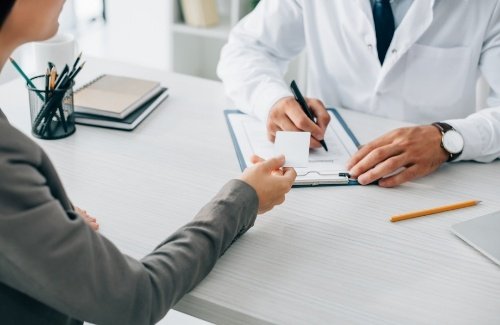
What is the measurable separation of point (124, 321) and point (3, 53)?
1.11 feet

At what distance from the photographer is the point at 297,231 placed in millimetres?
957

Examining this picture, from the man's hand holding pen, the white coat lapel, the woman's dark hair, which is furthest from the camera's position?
the white coat lapel

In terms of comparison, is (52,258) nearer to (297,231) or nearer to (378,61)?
(297,231)

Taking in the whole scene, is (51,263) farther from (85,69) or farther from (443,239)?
(85,69)

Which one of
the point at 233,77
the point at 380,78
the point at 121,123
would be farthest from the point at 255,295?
the point at 380,78

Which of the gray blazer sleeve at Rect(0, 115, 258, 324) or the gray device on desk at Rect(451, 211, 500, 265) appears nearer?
the gray blazer sleeve at Rect(0, 115, 258, 324)

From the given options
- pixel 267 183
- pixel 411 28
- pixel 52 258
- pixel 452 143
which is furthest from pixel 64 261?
pixel 411 28

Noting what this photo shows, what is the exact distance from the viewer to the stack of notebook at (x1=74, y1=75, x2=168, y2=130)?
126 centimetres

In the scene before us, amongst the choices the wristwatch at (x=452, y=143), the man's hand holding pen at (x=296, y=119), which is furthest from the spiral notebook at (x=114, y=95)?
the wristwatch at (x=452, y=143)

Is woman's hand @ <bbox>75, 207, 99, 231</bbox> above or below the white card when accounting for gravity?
below

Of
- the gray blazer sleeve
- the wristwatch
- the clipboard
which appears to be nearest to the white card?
the clipboard

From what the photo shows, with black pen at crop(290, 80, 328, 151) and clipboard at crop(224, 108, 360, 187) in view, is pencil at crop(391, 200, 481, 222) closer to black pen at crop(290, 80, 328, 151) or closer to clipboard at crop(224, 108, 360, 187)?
clipboard at crop(224, 108, 360, 187)

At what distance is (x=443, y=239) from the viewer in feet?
3.13

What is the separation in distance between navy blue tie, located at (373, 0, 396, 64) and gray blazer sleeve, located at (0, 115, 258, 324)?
3.10 ft
